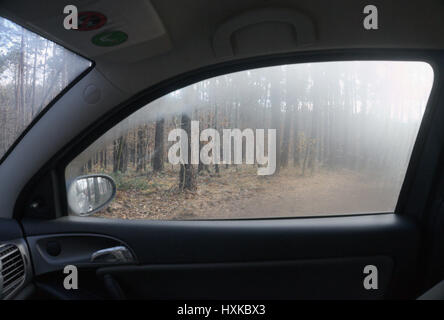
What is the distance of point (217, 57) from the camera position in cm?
179

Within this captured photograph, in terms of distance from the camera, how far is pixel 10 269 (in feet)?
5.20

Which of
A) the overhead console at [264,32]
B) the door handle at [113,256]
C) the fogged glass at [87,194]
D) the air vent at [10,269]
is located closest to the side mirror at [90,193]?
the fogged glass at [87,194]

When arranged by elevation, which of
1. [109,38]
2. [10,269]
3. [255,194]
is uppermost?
[109,38]

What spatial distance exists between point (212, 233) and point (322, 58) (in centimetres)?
138

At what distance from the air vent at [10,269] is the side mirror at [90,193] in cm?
44

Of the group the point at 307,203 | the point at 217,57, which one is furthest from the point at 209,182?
the point at 217,57

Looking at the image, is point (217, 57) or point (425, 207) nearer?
point (217, 57)

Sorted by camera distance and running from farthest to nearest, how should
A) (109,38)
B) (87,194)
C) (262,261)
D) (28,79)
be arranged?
(87,194) < (262,261) < (28,79) < (109,38)

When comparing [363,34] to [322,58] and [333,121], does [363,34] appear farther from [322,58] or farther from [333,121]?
[333,121]

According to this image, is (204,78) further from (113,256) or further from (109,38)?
(113,256)

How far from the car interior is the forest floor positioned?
0.03ft

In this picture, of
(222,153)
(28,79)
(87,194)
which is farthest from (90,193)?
(222,153)
